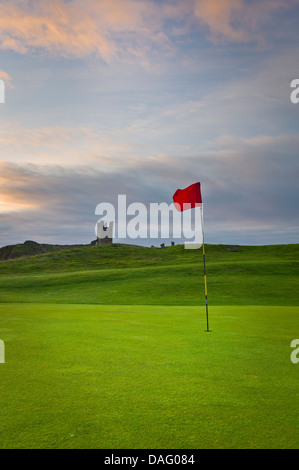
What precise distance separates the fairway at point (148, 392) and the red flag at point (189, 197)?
6846mm

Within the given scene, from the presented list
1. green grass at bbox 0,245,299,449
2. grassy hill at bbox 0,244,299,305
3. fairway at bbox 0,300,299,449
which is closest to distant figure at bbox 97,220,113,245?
grassy hill at bbox 0,244,299,305

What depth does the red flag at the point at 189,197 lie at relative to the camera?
17.5 metres

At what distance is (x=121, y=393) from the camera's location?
23.7 feet

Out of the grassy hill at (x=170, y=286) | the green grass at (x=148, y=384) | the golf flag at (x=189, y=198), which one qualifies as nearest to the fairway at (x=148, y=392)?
the green grass at (x=148, y=384)

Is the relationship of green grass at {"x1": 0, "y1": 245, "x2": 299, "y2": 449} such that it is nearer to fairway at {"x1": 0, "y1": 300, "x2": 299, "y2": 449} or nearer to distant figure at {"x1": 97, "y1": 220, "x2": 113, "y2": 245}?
fairway at {"x1": 0, "y1": 300, "x2": 299, "y2": 449}

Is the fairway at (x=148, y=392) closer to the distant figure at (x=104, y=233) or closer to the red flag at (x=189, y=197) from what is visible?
the red flag at (x=189, y=197)

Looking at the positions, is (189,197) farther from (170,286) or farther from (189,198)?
(170,286)

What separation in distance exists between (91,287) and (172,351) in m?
41.3

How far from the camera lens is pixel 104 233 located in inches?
7249

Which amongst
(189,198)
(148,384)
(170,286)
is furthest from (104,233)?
(148,384)

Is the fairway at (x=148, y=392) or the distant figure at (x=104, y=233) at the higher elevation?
the distant figure at (x=104, y=233)

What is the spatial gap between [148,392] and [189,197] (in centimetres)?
1175

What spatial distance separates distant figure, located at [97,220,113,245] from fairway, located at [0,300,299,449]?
16953cm
